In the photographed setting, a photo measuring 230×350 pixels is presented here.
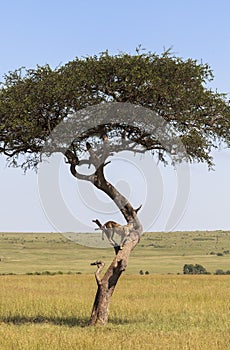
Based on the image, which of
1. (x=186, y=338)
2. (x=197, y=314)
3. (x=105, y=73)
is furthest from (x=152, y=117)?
(x=197, y=314)

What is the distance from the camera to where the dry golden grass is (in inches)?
742

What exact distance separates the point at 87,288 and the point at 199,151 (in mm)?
22199

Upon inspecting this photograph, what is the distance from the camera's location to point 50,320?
2638cm

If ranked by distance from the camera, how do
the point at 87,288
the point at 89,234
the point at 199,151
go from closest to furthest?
the point at 89,234
the point at 199,151
the point at 87,288

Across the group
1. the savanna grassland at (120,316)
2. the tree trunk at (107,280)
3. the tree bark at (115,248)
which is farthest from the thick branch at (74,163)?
the savanna grassland at (120,316)

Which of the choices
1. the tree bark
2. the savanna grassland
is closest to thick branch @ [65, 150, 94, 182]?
the tree bark

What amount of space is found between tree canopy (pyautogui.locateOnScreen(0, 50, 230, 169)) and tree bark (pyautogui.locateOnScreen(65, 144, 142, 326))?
4.43ft

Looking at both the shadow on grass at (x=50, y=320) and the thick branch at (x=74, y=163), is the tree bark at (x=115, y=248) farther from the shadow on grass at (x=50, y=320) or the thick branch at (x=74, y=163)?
the shadow on grass at (x=50, y=320)

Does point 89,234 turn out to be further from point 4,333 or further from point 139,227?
point 4,333

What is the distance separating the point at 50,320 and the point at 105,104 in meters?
8.50

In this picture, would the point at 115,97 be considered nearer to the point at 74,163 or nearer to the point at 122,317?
the point at 74,163

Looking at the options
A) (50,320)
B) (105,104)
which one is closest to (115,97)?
(105,104)

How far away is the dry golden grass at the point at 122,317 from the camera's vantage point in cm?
1884

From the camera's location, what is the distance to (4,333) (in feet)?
67.9
